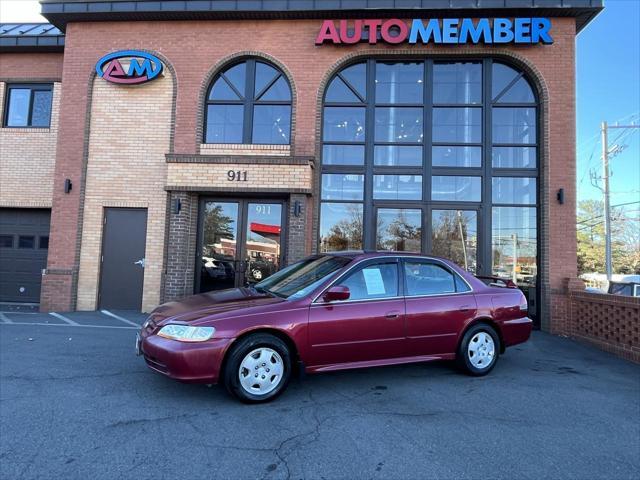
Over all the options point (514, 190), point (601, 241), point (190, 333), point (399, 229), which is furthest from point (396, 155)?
point (601, 241)

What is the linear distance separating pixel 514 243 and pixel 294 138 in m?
5.48

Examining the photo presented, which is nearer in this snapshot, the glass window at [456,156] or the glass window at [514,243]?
the glass window at [514,243]

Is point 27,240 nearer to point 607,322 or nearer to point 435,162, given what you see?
point 435,162

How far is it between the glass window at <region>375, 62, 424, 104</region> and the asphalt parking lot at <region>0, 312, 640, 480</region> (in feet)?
21.1

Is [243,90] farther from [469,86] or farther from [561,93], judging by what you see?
[561,93]

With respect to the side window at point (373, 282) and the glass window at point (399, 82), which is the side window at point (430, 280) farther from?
the glass window at point (399, 82)

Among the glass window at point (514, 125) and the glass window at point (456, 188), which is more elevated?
the glass window at point (514, 125)

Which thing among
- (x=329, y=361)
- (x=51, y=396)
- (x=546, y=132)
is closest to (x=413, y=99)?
(x=546, y=132)

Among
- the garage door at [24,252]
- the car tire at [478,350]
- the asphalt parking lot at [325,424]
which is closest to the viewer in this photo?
the asphalt parking lot at [325,424]

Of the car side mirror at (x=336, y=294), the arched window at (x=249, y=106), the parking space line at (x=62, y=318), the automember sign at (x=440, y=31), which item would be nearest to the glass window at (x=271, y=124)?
the arched window at (x=249, y=106)

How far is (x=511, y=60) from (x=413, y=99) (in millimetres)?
2313

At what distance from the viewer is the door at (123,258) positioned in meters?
9.44

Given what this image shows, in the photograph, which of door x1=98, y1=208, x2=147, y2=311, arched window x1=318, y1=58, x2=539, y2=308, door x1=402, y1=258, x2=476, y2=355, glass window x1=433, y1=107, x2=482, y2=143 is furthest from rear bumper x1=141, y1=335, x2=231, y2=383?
glass window x1=433, y1=107, x2=482, y2=143

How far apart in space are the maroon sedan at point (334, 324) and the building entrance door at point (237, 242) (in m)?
3.99
